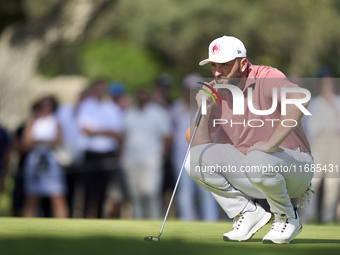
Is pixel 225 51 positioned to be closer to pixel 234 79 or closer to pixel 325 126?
pixel 234 79

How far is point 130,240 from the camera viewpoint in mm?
5109

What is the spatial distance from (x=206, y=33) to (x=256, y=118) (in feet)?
67.6

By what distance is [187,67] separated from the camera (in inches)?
1105

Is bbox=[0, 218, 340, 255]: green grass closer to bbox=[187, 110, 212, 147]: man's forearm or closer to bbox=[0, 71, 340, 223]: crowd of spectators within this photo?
bbox=[187, 110, 212, 147]: man's forearm

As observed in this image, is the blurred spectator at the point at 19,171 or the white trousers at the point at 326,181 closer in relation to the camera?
the white trousers at the point at 326,181

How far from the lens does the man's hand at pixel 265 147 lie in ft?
16.9

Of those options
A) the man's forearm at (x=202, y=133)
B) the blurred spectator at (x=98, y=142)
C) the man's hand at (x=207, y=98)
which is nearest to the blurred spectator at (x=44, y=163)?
the blurred spectator at (x=98, y=142)

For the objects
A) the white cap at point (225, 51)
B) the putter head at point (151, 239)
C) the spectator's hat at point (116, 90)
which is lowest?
the putter head at point (151, 239)

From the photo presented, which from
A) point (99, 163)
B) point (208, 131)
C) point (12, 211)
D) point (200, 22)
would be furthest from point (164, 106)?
point (200, 22)

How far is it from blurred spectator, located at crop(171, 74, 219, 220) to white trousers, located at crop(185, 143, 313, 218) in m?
4.17

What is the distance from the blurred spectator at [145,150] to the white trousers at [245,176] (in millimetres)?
4937

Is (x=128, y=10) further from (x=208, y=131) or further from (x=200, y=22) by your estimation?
(x=208, y=131)

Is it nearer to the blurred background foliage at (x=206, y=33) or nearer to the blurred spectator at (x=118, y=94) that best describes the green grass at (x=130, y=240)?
the blurred spectator at (x=118, y=94)

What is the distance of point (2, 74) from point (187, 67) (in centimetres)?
1383
